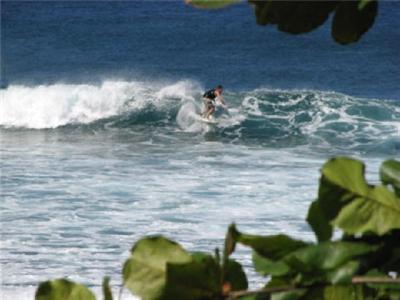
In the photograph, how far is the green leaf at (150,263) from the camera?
0.73 meters

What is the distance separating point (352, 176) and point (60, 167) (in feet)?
48.7

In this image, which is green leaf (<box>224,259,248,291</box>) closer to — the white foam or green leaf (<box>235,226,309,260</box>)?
→ green leaf (<box>235,226,309,260</box>)

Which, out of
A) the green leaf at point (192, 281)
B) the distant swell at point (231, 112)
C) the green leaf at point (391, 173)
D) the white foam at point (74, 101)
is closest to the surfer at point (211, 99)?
the distant swell at point (231, 112)

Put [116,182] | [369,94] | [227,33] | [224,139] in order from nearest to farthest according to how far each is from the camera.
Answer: [116,182] < [224,139] < [369,94] < [227,33]

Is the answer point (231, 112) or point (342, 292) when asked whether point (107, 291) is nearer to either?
point (342, 292)

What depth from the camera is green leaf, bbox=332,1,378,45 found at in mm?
791

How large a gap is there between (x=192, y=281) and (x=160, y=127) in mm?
19099

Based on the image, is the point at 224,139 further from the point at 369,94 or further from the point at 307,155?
the point at 369,94

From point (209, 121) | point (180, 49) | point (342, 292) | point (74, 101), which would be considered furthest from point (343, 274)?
point (180, 49)

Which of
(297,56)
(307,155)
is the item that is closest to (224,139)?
(307,155)

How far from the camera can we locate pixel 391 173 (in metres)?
0.82

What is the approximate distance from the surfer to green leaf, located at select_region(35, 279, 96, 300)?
18.4 meters

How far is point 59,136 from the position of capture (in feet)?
61.6

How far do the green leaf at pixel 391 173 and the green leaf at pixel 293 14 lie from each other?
0.36 feet
